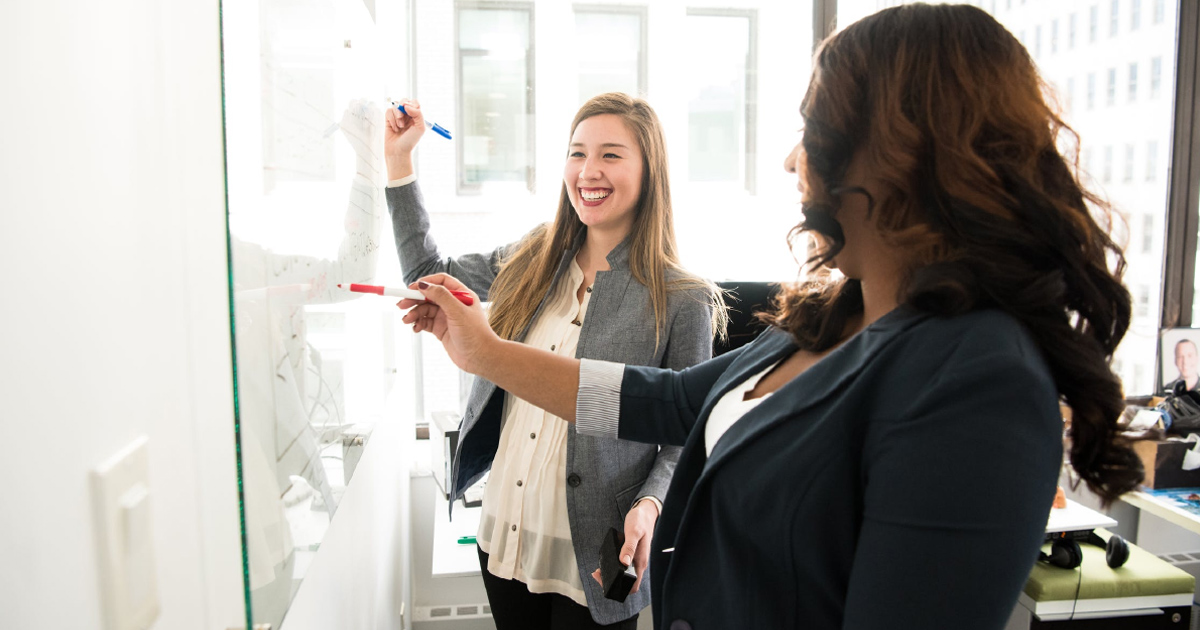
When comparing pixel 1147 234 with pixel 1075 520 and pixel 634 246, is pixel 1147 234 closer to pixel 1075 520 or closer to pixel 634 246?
pixel 1075 520

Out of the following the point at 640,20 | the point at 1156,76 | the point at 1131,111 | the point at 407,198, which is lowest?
the point at 407,198

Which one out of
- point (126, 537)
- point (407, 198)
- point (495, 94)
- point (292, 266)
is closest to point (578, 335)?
point (407, 198)

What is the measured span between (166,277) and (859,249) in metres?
0.65

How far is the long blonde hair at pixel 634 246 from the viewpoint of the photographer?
58.1 inches

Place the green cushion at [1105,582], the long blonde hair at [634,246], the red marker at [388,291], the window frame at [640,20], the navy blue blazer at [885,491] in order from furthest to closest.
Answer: the window frame at [640,20] < the green cushion at [1105,582] < the long blonde hair at [634,246] < the red marker at [388,291] < the navy blue blazer at [885,491]

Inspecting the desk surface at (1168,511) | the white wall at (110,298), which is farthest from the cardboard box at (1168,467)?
the white wall at (110,298)

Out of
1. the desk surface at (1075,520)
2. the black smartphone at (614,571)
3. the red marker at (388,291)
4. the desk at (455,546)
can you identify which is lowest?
the desk surface at (1075,520)

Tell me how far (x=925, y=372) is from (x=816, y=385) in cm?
12

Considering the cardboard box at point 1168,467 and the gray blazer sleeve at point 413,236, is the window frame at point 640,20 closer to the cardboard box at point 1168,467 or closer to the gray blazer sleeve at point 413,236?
the gray blazer sleeve at point 413,236

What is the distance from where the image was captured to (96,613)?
0.42 meters

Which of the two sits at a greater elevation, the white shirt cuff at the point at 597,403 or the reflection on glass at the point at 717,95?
the reflection on glass at the point at 717,95

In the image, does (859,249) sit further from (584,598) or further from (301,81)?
(584,598)

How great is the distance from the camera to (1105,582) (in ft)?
6.53

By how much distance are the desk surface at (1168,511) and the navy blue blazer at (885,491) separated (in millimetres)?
1799
